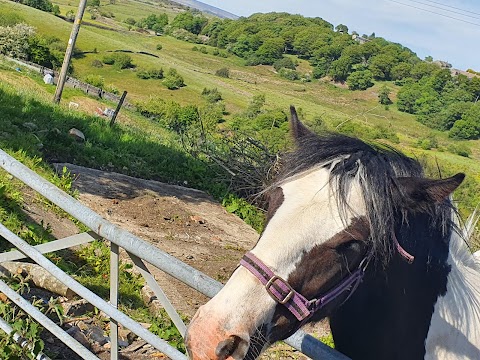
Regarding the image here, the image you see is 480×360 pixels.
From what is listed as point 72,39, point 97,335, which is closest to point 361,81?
point 72,39

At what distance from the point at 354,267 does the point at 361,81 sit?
68723 mm

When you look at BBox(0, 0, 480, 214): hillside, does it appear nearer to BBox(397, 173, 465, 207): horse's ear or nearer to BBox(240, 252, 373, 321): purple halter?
BBox(397, 173, 465, 207): horse's ear

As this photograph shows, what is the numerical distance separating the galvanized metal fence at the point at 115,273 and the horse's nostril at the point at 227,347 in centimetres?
26

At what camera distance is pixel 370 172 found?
226cm

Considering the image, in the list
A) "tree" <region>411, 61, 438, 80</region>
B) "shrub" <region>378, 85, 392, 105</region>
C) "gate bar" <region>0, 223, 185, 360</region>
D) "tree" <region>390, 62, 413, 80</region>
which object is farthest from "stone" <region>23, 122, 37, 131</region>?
"tree" <region>390, 62, 413, 80</region>

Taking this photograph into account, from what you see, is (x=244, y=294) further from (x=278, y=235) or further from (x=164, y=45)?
(x=164, y=45)

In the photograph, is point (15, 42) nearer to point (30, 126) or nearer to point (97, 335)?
point (30, 126)

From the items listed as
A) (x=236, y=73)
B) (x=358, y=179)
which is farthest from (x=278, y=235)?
(x=236, y=73)

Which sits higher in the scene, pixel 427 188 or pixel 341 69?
pixel 427 188

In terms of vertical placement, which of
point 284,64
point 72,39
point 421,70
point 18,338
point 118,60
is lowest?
point 118,60

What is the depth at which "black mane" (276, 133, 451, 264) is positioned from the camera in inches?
85.8

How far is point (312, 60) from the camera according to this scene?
9381 centimetres

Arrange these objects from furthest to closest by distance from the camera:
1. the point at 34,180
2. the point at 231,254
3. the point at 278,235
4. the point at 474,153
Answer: the point at 474,153, the point at 231,254, the point at 34,180, the point at 278,235

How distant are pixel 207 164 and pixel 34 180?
917 cm
